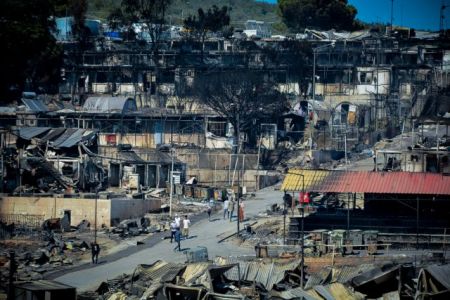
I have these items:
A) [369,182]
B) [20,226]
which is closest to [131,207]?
[20,226]

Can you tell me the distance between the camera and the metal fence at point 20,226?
42281 millimetres

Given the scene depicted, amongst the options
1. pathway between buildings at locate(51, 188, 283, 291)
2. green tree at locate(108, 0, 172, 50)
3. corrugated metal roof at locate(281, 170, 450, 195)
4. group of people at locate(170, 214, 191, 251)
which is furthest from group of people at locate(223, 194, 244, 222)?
green tree at locate(108, 0, 172, 50)

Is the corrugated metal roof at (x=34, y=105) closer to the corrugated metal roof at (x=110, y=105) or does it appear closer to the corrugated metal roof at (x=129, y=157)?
the corrugated metal roof at (x=110, y=105)

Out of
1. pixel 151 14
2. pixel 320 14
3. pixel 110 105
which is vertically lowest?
pixel 110 105

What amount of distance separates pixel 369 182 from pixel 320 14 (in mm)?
56597

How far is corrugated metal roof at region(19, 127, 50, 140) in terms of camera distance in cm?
5500

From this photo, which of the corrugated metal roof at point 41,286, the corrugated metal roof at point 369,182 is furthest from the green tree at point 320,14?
the corrugated metal roof at point 41,286

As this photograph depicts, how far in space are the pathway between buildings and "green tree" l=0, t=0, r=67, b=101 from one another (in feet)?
50.8

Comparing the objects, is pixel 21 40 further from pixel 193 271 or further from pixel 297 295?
pixel 297 295

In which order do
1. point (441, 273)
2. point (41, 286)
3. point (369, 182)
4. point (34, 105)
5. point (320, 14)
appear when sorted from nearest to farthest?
point (41, 286) < point (441, 273) < point (369, 182) < point (34, 105) < point (320, 14)

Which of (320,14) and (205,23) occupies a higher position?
(320,14)

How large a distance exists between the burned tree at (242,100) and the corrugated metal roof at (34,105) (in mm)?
8621

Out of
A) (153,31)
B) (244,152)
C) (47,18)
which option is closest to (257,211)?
(244,152)

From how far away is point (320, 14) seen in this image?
95.6 m
